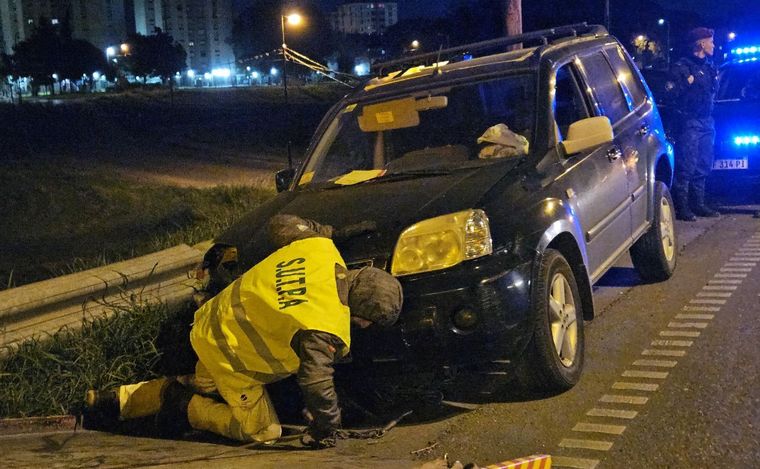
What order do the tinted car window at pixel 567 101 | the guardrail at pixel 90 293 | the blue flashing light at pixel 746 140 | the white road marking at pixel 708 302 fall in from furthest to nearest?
the blue flashing light at pixel 746 140
the white road marking at pixel 708 302
the tinted car window at pixel 567 101
the guardrail at pixel 90 293

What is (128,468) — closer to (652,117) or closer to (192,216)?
(652,117)

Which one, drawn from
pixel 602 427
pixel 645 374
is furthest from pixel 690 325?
pixel 602 427

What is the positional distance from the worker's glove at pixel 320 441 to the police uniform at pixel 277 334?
29 millimetres

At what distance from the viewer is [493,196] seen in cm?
479

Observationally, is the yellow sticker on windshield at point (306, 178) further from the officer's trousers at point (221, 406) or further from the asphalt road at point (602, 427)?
the asphalt road at point (602, 427)

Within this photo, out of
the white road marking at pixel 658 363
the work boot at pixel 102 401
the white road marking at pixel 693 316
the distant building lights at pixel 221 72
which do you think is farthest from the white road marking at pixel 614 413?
the distant building lights at pixel 221 72

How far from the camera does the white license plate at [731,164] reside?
34.8ft

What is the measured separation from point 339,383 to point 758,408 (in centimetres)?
203

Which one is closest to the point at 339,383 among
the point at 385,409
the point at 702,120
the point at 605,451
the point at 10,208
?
the point at 385,409

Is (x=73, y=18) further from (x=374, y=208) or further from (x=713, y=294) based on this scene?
(x=374, y=208)

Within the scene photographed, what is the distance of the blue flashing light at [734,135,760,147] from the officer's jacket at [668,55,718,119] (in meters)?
0.66

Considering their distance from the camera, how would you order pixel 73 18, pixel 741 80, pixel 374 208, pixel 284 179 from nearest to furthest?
1. pixel 374 208
2. pixel 284 179
3. pixel 741 80
4. pixel 73 18

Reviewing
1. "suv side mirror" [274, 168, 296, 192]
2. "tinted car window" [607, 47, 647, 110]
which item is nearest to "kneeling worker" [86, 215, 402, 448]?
"suv side mirror" [274, 168, 296, 192]

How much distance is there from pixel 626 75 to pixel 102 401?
462 centimetres
